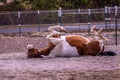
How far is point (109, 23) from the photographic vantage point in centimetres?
2959

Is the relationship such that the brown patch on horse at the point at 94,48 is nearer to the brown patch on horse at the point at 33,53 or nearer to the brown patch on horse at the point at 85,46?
the brown patch on horse at the point at 85,46

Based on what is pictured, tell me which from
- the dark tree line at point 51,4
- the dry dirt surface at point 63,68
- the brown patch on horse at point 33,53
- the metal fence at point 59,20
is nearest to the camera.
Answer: the dry dirt surface at point 63,68

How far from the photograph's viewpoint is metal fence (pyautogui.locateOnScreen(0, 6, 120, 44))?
98.8 feet

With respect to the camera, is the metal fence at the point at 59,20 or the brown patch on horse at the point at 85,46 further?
the metal fence at the point at 59,20

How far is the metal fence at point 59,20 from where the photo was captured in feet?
98.8

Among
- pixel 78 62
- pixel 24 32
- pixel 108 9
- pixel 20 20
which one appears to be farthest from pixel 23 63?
pixel 20 20

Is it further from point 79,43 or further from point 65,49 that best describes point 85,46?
point 65,49

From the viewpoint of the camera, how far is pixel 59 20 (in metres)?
29.3

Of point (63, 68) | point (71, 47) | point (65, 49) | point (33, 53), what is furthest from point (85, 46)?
point (63, 68)

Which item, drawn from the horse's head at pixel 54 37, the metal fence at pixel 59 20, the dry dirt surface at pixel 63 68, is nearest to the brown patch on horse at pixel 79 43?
the horse's head at pixel 54 37

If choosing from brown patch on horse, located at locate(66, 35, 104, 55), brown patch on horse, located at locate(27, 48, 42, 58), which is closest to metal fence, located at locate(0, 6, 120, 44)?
brown patch on horse, located at locate(66, 35, 104, 55)

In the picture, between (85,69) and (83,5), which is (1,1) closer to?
(83,5)

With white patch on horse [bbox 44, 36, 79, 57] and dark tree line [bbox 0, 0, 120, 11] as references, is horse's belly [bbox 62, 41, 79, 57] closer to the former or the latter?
white patch on horse [bbox 44, 36, 79, 57]

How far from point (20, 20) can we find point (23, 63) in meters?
21.4
